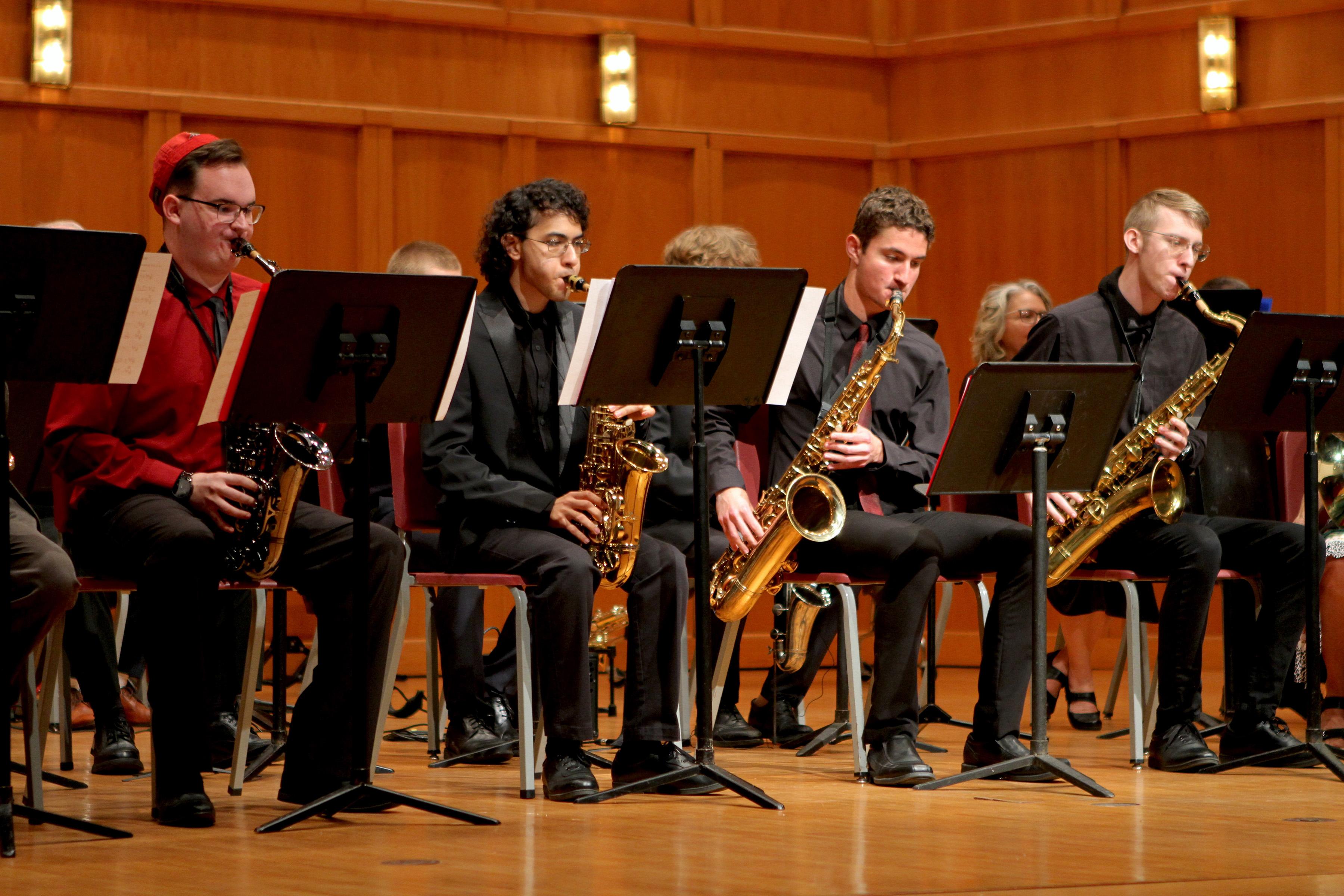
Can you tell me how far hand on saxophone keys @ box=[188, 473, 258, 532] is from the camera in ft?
12.1

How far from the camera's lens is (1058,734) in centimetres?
567

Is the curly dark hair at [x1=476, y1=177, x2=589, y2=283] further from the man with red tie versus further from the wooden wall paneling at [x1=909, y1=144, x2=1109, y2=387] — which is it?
the wooden wall paneling at [x1=909, y1=144, x2=1109, y2=387]

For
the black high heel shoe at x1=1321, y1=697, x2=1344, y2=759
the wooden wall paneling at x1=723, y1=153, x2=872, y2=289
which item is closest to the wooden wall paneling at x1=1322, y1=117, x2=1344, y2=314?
the wooden wall paneling at x1=723, y1=153, x2=872, y2=289

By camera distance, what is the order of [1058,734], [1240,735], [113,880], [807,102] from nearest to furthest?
[113,880]
[1240,735]
[1058,734]
[807,102]

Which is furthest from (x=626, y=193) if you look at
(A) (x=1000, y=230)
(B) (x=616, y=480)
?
(B) (x=616, y=480)

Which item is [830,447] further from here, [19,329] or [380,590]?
[19,329]

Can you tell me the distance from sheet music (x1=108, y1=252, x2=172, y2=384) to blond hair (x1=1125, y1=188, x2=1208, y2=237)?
2.97m

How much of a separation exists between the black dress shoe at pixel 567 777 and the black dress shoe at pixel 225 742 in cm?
108

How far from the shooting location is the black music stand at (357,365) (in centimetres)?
344

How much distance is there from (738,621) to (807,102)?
4.19 m

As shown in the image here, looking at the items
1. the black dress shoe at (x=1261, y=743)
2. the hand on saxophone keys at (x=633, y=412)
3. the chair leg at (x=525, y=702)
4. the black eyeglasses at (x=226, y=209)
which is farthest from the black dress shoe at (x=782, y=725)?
the black eyeglasses at (x=226, y=209)

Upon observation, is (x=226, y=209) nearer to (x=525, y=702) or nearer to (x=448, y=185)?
(x=525, y=702)

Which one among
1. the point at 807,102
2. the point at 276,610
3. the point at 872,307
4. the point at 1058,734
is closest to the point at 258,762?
the point at 276,610

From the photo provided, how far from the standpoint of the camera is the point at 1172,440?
15.5 feet
